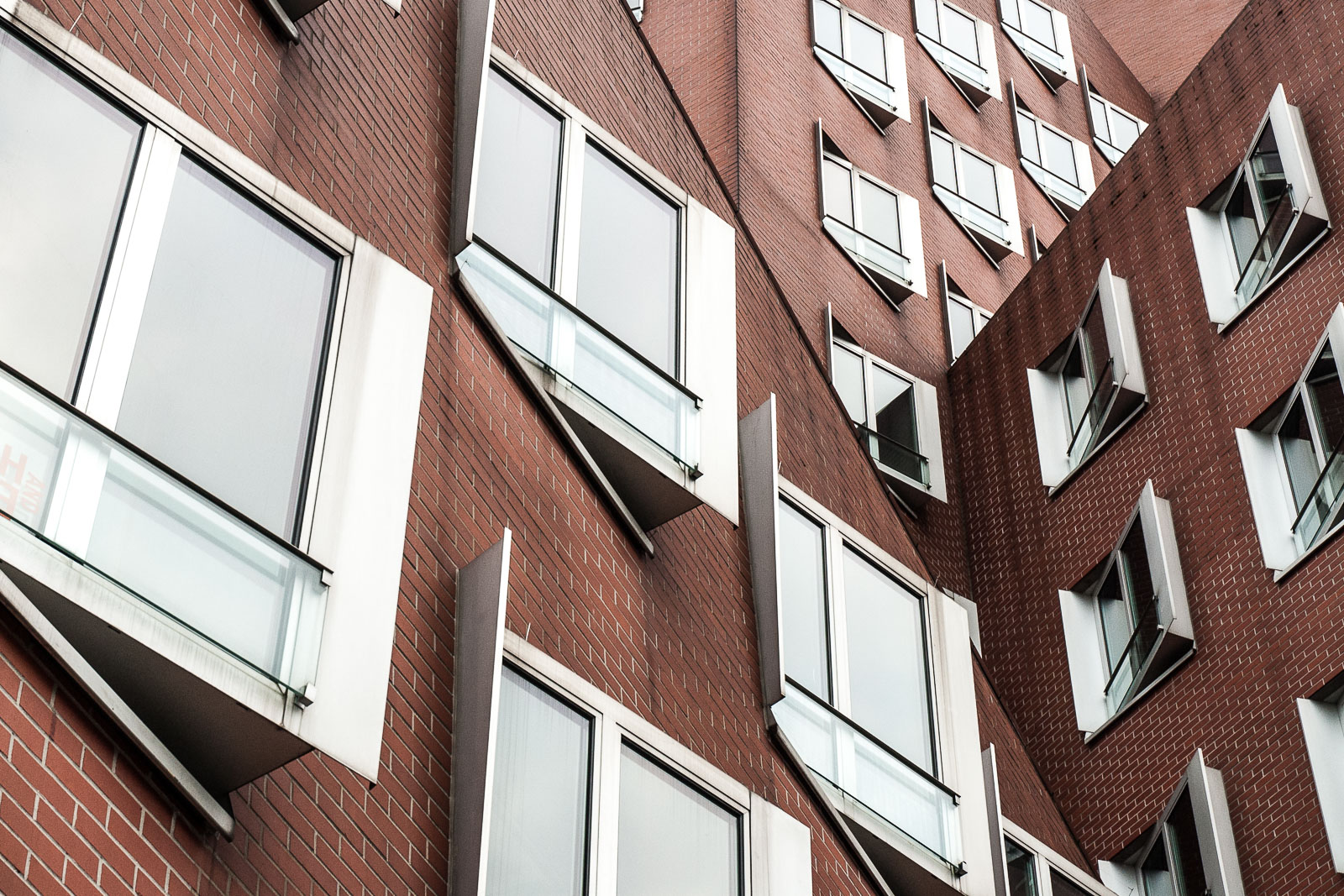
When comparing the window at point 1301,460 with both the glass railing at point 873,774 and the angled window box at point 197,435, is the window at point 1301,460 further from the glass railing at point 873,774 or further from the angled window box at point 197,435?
the angled window box at point 197,435

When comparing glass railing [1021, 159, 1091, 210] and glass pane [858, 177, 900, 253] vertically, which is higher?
glass railing [1021, 159, 1091, 210]

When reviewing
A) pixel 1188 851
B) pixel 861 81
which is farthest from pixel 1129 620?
pixel 861 81

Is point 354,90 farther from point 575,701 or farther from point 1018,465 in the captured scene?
point 1018,465

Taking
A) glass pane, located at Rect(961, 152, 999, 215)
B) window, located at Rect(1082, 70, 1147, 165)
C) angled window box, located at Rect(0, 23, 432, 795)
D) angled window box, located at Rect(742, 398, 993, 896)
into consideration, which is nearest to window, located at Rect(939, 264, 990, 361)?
glass pane, located at Rect(961, 152, 999, 215)

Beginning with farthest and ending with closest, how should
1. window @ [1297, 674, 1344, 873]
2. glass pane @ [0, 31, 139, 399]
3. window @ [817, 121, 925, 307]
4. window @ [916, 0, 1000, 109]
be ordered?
window @ [916, 0, 1000, 109] < window @ [817, 121, 925, 307] < window @ [1297, 674, 1344, 873] < glass pane @ [0, 31, 139, 399]

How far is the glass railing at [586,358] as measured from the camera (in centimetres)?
948

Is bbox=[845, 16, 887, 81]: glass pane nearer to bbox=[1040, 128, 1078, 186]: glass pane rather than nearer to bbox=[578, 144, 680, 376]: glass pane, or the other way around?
bbox=[1040, 128, 1078, 186]: glass pane

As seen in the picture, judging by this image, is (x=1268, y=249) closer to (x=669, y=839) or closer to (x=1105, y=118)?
(x=669, y=839)

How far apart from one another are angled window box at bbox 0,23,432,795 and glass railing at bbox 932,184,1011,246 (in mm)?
21751

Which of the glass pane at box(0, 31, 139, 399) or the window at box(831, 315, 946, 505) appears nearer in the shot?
the glass pane at box(0, 31, 139, 399)

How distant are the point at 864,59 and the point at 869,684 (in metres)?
17.8

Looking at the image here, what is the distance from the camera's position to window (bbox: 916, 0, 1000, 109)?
102 feet

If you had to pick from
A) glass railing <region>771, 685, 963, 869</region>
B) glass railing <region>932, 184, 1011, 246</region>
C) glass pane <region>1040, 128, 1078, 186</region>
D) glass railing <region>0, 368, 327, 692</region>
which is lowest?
glass railing <region>0, 368, 327, 692</region>

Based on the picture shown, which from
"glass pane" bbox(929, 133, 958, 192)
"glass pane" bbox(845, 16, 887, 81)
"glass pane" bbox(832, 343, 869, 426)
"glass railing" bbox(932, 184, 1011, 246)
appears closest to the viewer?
"glass pane" bbox(832, 343, 869, 426)
